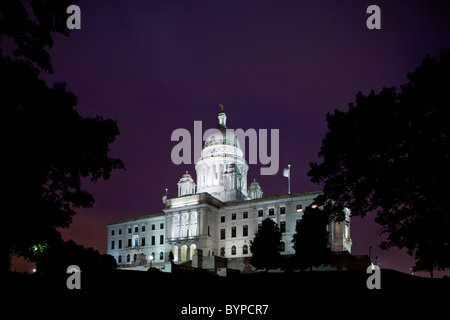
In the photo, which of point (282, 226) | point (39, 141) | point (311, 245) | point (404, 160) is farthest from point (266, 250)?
point (39, 141)

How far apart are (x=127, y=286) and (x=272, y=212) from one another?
61132 mm

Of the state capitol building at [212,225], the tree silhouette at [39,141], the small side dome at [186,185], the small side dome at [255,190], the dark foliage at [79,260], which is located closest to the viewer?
the tree silhouette at [39,141]

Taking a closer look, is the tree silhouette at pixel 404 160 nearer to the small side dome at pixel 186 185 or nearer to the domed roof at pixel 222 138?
the small side dome at pixel 186 185

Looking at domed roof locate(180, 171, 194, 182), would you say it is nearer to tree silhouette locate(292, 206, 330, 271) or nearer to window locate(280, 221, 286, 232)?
window locate(280, 221, 286, 232)

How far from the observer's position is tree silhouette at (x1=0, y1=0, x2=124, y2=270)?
1385 cm

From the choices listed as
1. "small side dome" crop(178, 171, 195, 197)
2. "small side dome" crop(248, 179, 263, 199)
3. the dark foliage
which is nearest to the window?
"small side dome" crop(248, 179, 263, 199)

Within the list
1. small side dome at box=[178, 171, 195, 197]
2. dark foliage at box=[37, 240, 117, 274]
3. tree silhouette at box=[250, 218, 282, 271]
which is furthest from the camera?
small side dome at box=[178, 171, 195, 197]

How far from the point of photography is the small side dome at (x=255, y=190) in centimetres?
10681

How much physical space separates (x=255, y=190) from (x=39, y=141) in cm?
9409

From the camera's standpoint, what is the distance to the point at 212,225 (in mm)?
86188

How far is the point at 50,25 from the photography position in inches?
591

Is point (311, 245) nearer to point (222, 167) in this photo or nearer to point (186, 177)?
point (222, 167)

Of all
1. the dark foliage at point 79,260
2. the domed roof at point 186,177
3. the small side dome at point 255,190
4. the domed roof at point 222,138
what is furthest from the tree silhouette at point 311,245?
the domed roof at point 222,138
